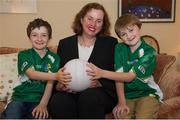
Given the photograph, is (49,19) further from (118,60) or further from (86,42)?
(118,60)

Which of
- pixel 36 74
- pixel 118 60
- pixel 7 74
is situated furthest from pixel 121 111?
pixel 7 74

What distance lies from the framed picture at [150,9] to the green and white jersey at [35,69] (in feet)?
5.49

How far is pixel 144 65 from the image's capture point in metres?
2.08

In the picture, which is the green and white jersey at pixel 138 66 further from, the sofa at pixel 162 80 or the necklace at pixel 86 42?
the necklace at pixel 86 42

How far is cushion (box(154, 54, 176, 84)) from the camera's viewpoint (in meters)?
2.41

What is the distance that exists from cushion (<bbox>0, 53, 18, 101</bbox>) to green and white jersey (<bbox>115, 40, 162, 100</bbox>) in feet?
2.92

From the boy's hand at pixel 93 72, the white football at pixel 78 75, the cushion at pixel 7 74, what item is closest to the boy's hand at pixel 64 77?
the white football at pixel 78 75

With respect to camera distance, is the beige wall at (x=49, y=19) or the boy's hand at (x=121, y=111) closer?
the boy's hand at (x=121, y=111)

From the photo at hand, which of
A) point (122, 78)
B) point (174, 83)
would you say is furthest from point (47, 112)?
point (174, 83)

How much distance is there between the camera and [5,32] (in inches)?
141

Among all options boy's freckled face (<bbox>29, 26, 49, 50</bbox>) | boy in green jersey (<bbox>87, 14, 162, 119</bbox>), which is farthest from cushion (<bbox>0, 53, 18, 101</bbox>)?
boy in green jersey (<bbox>87, 14, 162, 119</bbox>)

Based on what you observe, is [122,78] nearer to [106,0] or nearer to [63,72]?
[63,72]

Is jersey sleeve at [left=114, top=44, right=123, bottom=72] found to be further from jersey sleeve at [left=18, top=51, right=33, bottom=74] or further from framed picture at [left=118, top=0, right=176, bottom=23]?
framed picture at [left=118, top=0, right=176, bottom=23]

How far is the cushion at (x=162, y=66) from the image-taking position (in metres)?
2.41
